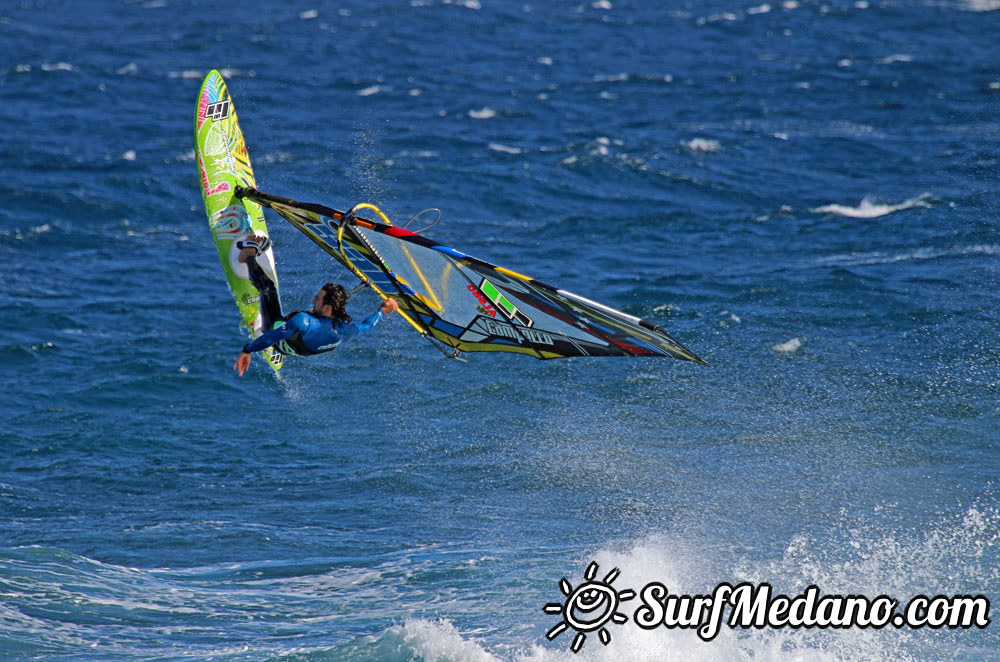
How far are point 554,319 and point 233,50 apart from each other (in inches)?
1243

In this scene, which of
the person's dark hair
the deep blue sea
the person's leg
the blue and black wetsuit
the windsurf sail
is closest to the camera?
the windsurf sail

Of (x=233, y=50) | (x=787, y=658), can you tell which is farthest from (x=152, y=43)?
(x=787, y=658)

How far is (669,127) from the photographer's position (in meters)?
28.1

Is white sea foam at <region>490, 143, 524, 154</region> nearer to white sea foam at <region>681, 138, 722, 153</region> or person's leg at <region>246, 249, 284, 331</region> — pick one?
white sea foam at <region>681, 138, 722, 153</region>

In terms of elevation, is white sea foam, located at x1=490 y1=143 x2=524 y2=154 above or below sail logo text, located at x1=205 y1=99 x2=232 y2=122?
below

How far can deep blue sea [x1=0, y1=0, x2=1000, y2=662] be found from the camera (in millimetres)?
10953

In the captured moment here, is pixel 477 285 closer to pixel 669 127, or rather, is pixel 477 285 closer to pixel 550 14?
pixel 669 127

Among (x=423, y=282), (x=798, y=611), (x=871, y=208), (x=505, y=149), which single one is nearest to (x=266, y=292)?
(x=423, y=282)

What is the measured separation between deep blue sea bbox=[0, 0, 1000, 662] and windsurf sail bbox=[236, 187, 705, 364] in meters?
2.47

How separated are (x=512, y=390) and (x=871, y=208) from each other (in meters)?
9.85

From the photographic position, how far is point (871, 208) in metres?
21.7

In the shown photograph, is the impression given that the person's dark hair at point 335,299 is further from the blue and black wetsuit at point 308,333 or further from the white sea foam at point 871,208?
the white sea foam at point 871,208

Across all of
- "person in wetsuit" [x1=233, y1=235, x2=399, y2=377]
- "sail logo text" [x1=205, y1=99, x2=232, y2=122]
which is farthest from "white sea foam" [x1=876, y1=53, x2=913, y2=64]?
"person in wetsuit" [x1=233, y1=235, x2=399, y2=377]

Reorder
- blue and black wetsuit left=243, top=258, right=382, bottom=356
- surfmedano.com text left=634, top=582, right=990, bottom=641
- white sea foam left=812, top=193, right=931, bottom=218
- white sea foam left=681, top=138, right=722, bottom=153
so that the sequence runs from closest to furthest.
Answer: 1. surfmedano.com text left=634, top=582, right=990, bottom=641
2. blue and black wetsuit left=243, top=258, right=382, bottom=356
3. white sea foam left=812, top=193, right=931, bottom=218
4. white sea foam left=681, top=138, right=722, bottom=153
